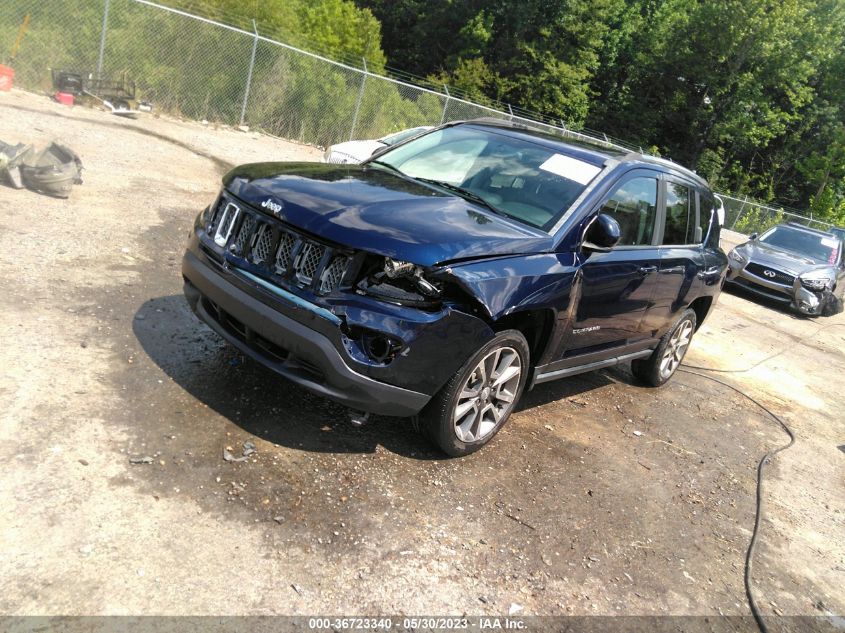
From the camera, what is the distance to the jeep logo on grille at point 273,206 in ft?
11.8

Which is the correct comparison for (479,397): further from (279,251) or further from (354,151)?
(354,151)

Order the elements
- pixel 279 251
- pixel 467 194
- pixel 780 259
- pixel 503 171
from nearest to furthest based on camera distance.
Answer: pixel 279 251
pixel 467 194
pixel 503 171
pixel 780 259

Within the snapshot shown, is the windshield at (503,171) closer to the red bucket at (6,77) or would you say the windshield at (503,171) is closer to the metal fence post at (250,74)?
the red bucket at (6,77)

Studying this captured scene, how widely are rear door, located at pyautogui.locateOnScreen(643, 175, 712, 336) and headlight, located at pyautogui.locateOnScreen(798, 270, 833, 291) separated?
8.05m

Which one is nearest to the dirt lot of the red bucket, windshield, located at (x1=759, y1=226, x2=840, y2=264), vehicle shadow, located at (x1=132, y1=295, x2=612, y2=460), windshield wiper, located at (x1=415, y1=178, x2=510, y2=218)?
vehicle shadow, located at (x1=132, y1=295, x2=612, y2=460)

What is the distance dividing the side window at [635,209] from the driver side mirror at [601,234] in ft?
0.70

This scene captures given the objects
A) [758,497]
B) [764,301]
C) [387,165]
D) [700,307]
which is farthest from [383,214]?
[764,301]

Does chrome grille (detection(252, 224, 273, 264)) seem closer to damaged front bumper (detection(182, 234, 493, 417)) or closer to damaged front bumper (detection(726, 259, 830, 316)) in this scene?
damaged front bumper (detection(182, 234, 493, 417))

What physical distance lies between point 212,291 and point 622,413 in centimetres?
345

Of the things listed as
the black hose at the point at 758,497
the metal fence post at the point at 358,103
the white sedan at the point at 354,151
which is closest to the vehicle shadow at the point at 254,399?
the black hose at the point at 758,497

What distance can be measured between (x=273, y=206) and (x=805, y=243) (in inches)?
536

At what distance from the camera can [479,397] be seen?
3.93m

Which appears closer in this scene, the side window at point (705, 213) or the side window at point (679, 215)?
the side window at point (679, 215)

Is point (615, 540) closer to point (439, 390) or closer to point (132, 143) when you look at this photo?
point (439, 390)
